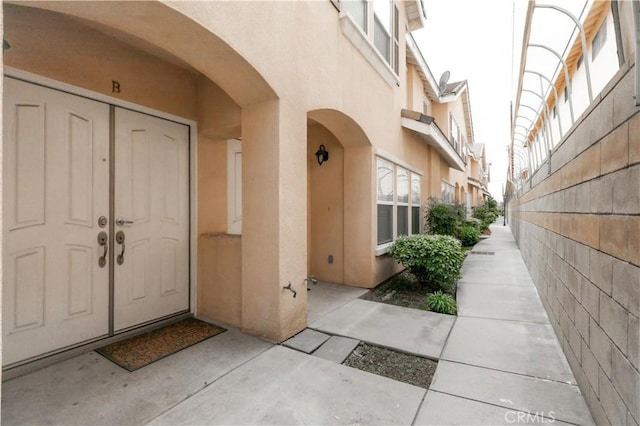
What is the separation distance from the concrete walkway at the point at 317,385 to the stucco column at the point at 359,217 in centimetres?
192

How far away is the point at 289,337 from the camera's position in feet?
11.1

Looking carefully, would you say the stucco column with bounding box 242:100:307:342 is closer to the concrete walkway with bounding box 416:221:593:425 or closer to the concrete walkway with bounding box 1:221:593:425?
the concrete walkway with bounding box 1:221:593:425

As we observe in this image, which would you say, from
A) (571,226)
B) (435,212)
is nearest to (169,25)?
(571,226)

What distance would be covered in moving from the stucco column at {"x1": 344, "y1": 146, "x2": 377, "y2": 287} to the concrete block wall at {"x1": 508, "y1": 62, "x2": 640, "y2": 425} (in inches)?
117

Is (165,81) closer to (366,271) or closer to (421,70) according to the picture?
(366,271)

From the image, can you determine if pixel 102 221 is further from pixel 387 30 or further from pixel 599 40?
pixel 387 30

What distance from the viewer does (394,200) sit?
264 inches

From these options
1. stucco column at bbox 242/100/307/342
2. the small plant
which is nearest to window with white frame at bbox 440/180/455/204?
the small plant

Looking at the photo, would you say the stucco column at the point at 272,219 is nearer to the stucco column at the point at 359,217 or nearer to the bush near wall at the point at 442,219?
the stucco column at the point at 359,217

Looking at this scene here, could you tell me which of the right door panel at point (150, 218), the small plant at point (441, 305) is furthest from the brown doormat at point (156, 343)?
the small plant at point (441, 305)

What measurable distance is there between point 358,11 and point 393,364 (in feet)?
18.4

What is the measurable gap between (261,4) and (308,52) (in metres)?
0.87

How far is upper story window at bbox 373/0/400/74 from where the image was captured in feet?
19.6

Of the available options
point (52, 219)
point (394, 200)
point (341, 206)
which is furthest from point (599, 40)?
point (52, 219)
